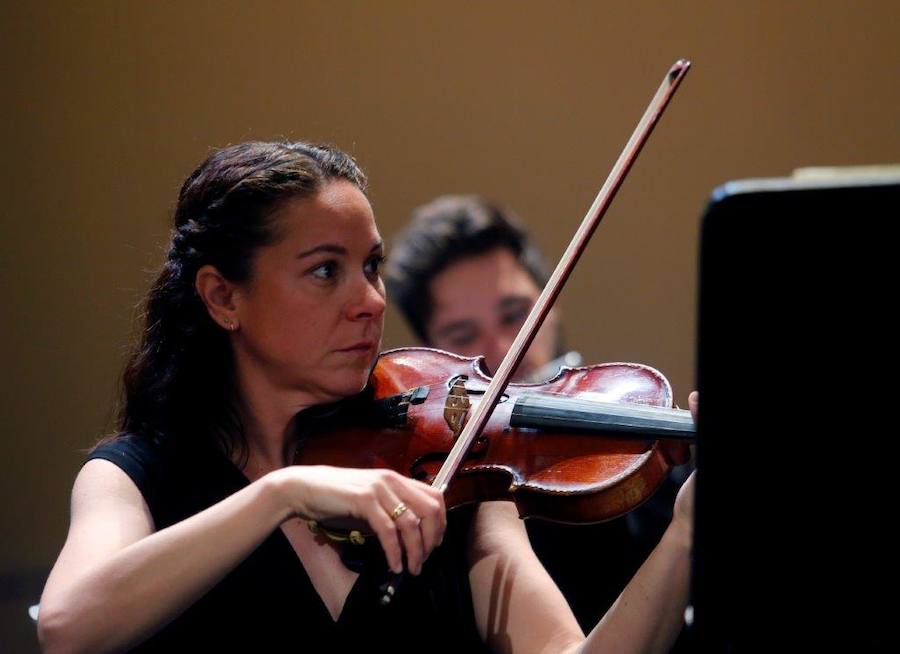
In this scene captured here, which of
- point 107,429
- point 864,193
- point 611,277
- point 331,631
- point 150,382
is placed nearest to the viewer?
point 864,193

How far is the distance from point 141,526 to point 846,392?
2.64 feet

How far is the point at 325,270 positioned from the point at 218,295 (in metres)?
0.15

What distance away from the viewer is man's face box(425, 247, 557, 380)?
2148 mm

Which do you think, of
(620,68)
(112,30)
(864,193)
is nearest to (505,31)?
(620,68)

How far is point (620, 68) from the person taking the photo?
107 inches

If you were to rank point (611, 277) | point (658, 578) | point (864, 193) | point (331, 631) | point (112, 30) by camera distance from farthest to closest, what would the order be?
point (611, 277) → point (112, 30) → point (331, 631) → point (658, 578) → point (864, 193)

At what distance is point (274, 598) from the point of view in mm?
1346

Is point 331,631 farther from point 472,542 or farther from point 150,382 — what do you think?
point 150,382

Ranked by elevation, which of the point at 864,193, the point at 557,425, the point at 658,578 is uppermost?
the point at 864,193

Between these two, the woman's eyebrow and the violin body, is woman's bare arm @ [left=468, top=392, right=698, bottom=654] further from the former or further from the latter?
the woman's eyebrow

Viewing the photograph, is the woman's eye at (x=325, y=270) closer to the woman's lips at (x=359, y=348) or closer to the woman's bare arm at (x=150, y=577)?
the woman's lips at (x=359, y=348)

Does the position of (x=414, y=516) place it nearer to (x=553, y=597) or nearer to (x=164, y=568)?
(x=164, y=568)

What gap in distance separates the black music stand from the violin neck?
42cm

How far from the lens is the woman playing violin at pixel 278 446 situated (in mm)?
1271
